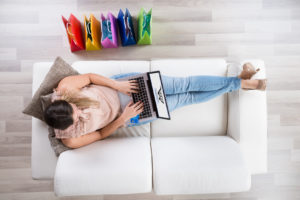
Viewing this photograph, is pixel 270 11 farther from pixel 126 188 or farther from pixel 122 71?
pixel 126 188

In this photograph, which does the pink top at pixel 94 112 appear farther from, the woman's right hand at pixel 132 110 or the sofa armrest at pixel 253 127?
the sofa armrest at pixel 253 127

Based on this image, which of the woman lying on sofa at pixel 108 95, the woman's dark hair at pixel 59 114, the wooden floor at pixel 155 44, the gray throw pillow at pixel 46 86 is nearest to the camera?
the woman's dark hair at pixel 59 114

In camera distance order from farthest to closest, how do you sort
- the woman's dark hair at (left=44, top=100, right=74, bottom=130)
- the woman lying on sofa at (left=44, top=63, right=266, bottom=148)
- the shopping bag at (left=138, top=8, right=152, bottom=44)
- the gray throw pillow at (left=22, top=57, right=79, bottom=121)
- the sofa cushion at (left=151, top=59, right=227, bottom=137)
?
1. the shopping bag at (left=138, top=8, right=152, bottom=44)
2. the sofa cushion at (left=151, top=59, right=227, bottom=137)
3. the gray throw pillow at (left=22, top=57, right=79, bottom=121)
4. the woman lying on sofa at (left=44, top=63, right=266, bottom=148)
5. the woman's dark hair at (left=44, top=100, right=74, bottom=130)

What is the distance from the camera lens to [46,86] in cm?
152

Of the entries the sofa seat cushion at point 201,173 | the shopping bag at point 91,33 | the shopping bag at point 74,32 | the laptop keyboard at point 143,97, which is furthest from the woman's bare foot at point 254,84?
the shopping bag at point 74,32

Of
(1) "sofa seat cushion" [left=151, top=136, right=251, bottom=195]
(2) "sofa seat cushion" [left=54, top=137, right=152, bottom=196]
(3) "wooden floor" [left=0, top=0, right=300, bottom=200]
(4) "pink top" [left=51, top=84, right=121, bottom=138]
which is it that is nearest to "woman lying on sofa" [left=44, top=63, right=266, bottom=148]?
(4) "pink top" [left=51, top=84, right=121, bottom=138]

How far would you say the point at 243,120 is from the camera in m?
1.60

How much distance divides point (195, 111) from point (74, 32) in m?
1.30

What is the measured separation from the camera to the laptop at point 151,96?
1540 millimetres

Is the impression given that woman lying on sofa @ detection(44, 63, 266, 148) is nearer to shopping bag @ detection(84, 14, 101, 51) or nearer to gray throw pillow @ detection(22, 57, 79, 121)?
gray throw pillow @ detection(22, 57, 79, 121)

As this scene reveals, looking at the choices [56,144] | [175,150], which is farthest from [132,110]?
[56,144]

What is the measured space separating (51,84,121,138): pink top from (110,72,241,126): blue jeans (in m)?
0.18

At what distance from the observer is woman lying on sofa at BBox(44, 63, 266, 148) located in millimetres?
1388

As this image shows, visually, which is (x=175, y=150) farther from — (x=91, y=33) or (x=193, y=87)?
(x=91, y=33)
